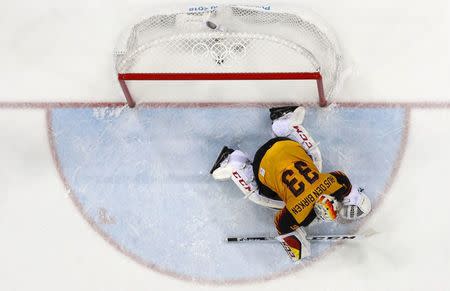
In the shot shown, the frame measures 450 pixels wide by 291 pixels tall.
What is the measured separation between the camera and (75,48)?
3689 mm

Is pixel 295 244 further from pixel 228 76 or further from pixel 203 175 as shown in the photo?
pixel 228 76

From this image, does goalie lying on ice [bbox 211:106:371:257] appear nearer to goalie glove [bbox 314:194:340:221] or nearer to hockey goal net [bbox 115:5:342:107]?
goalie glove [bbox 314:194:340:221]

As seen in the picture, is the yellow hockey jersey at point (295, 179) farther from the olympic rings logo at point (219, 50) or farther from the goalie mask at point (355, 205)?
the olympic rings logo at point (219, 50)

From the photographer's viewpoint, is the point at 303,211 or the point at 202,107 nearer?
the point at 303,211

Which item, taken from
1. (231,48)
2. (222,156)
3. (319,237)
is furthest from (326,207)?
(231,48)

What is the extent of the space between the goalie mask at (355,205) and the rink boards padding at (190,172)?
11cm

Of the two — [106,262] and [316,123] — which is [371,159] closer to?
[316,123]

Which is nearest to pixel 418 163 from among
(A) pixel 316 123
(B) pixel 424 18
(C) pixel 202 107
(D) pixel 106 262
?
(A) pixel 316 123

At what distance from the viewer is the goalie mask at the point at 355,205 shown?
3230mm

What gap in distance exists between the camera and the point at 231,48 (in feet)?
11.5

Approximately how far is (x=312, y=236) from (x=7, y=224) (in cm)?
166

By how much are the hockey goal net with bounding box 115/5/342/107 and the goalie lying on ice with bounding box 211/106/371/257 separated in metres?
0.28

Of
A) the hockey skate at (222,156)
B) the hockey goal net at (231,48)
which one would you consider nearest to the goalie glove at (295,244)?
the hockey skate at (222,156)

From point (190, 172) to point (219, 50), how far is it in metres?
0.69
